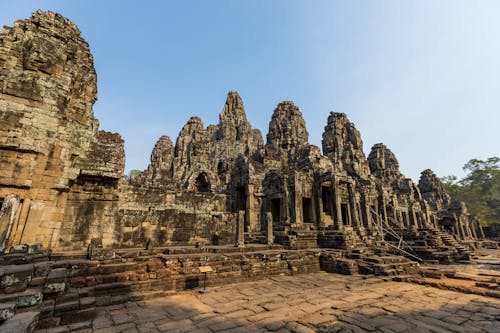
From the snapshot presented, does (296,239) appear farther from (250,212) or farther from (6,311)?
(6,311)

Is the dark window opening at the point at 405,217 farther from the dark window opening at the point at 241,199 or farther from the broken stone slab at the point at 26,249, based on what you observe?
the broken stone slab at the point at 26,249

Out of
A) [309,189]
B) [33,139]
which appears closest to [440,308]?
[33,139]

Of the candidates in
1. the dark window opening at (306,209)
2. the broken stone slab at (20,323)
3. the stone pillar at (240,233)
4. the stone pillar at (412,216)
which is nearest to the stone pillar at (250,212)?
the dark window opening at (306,209)

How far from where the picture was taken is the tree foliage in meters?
42.8

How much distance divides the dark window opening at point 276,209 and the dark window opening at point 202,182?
20.8ft

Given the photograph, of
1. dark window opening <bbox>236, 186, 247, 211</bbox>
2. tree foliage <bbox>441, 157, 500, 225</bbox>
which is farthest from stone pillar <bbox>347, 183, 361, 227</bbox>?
tree foliage <bbox>441, 157, 500, 225</bbox>

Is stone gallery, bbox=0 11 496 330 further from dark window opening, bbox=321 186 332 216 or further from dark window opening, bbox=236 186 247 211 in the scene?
dark window opening, bbox=321 186 332 216

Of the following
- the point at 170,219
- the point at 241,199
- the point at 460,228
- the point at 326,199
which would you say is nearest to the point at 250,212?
the point at 241,199

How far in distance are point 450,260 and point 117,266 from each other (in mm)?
18298

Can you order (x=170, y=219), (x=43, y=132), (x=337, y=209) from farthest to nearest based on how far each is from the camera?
(x=337, y=209) → (x=170, y=219) → (x=43, y=132)

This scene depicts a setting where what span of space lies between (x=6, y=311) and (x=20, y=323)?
0.80ft

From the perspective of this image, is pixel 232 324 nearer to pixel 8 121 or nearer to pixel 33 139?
pixel 33 139

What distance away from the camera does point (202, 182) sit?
15227 millimetres

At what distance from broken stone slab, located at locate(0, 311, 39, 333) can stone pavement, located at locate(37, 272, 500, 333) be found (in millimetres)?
580
